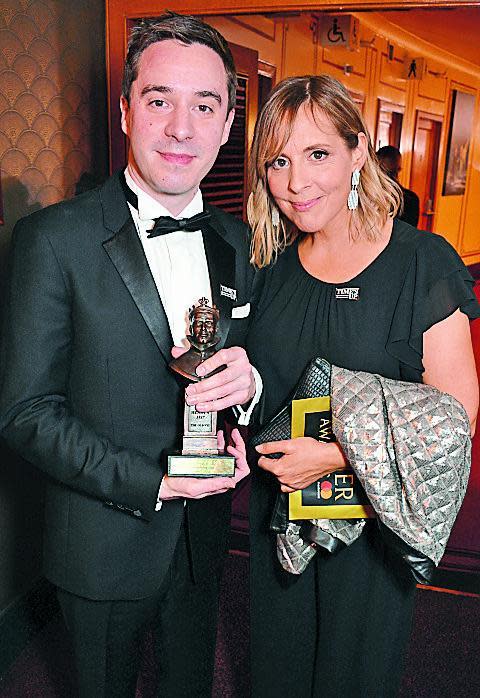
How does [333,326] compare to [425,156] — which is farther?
[425,156]

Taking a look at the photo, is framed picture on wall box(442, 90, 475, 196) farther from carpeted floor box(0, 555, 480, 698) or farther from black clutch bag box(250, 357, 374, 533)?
black clutch bag box(250, 357, 374, 533)

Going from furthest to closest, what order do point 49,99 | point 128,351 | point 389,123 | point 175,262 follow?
point 389,123, point 49,99, point 175,262, point 128,351

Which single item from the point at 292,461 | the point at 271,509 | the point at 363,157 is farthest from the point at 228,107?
the point at 271,509

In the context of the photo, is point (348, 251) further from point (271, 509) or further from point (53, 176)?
point (53, 176)

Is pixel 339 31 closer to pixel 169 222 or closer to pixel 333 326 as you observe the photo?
pixel 333 326

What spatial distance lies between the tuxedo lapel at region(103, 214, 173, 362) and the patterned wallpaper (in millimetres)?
985

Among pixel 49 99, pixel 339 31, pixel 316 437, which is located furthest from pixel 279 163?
pixel 339 31

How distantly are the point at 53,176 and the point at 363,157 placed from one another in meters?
1.28

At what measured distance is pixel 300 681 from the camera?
2.00 metres

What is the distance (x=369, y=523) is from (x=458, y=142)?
5.87 m

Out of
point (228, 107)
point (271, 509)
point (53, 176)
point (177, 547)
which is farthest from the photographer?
point (53, 176)

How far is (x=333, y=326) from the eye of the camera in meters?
1.75

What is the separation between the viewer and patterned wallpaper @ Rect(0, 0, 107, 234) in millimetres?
2275

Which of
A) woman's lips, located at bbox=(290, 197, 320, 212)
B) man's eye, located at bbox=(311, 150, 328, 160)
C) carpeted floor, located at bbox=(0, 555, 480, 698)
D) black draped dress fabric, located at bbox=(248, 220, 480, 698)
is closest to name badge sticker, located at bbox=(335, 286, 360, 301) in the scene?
black draped dress fabric, located at bbox=(248, 220, 480, 698)
